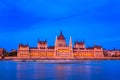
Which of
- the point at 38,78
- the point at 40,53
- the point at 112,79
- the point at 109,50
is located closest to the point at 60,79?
the point at 38,78

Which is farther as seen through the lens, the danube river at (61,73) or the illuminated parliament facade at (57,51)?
the illuminated parliament facade at (57,51)

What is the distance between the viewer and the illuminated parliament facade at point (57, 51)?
95.9 metres

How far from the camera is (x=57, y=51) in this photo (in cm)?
9562

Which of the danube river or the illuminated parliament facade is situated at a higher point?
the illuminated parliament facade

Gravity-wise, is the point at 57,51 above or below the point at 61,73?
above

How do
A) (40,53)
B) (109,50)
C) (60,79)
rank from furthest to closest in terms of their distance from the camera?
(109,50), (40,53), (60,79)

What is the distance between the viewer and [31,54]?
96625 mm

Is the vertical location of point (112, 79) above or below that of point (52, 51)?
below

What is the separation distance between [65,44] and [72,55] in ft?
18.6

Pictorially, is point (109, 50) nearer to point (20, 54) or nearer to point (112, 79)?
point (20, 54)

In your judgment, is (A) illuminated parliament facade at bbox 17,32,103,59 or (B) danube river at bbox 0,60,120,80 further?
(A) illuminated parliament facade at bbox 17,32,103,59

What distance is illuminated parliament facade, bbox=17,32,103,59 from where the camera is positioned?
95938mm

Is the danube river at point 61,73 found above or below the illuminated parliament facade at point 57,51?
below

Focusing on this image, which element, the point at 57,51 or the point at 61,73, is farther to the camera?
the point at 57,51
